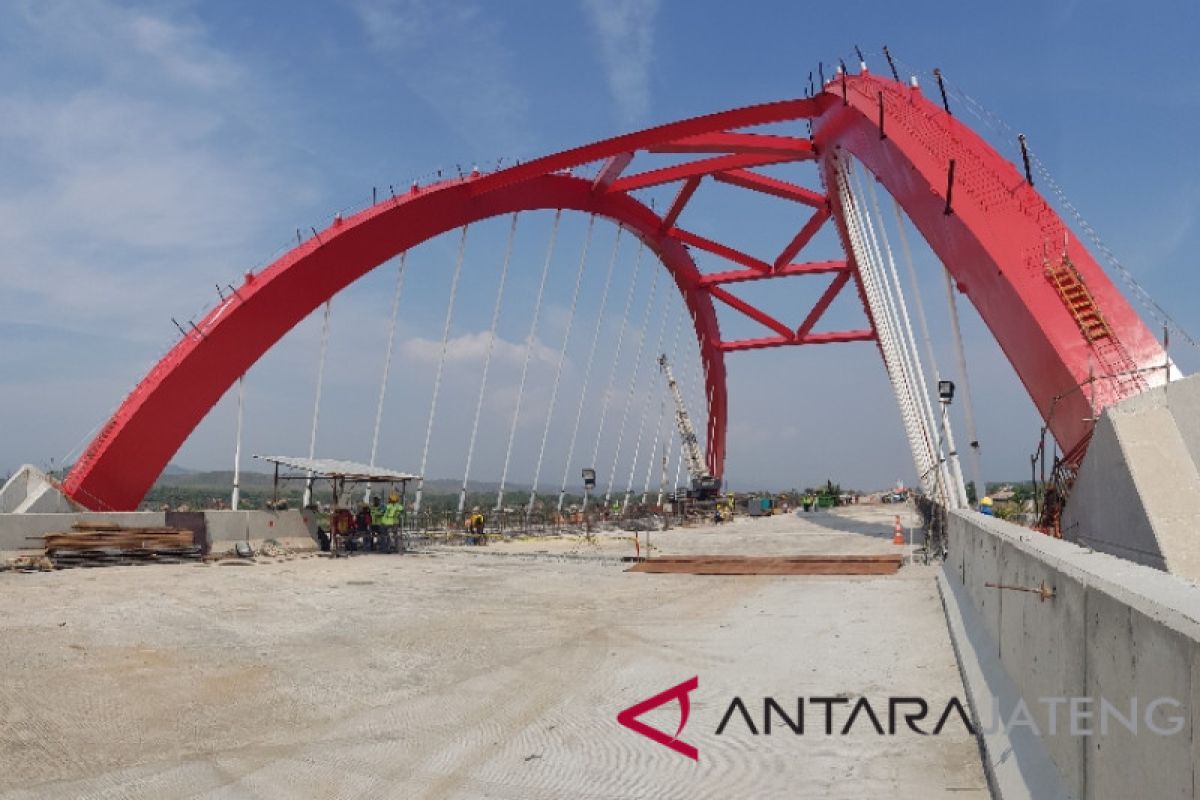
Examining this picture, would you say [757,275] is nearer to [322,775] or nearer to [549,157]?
[549,157]

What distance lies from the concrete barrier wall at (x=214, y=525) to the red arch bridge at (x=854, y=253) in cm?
326

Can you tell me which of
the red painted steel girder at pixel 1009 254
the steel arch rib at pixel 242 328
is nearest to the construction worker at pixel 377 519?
the steel arch rib at pixel 242 328

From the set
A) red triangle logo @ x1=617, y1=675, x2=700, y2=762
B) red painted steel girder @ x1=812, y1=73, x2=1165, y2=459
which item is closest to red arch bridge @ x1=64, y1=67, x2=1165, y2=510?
red painted steel girder @ x1=812, y1=73, x2=1165, y2=459

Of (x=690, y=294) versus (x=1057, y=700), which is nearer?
(x=1057, y=700)

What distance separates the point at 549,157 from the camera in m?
27.1

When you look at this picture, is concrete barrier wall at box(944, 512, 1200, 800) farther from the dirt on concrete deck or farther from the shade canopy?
the shade canopy

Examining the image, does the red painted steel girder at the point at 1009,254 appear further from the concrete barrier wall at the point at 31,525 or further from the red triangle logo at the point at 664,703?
the concrete barrier wall at the point at 31,525

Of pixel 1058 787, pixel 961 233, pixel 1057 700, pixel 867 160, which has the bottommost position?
pixel 1058 787

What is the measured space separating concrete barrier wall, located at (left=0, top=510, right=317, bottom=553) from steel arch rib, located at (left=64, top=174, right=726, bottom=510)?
3.23 meters

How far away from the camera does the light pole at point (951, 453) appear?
49.9ft

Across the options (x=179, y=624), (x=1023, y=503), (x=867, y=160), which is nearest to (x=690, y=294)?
(x=1023, y=503)

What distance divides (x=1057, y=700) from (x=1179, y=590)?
908 millimetres

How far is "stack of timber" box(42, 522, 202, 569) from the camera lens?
16109mm

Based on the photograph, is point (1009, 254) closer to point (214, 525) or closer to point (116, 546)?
point (214, 525)
